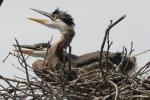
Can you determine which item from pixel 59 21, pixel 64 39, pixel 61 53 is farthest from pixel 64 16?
pixel 61 53

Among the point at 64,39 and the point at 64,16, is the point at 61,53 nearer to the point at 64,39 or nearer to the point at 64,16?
the point at 64,39

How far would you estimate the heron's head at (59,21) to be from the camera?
36.3ft

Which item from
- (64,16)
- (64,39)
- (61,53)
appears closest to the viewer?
Result: (61,53)

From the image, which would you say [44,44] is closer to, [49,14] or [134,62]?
[49,14]

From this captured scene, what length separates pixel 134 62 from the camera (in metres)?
9.02

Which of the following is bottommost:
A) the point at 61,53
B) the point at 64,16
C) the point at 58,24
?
the point at 61,53

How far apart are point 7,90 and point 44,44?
401cm

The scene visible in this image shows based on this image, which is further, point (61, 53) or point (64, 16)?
point (64, 16)

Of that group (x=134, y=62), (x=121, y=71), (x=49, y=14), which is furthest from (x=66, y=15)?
(x=121, y=71)

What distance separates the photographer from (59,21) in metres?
11.2

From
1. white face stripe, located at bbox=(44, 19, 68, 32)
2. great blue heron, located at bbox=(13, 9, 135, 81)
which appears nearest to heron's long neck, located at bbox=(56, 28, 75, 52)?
great blue heron, located at bbox=(13, 9, 135, 81)

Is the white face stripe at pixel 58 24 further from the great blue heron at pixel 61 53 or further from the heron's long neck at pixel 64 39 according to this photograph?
the heron's long neck at pixel 64 39

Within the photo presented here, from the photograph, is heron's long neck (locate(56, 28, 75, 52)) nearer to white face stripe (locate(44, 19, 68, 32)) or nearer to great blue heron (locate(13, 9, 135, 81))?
great blue heron (locate(13, 9, 135, 81))

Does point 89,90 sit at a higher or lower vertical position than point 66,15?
lower
